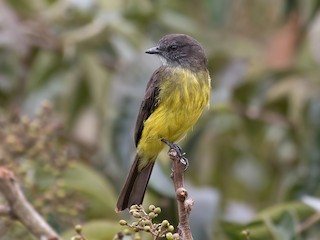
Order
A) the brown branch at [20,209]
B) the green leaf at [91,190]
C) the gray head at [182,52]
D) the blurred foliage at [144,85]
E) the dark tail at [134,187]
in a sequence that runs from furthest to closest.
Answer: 1. the blurred foliage at [144,85]
2. the green leaf at [91,190]
3. the gray head at [182,52]
4. the dark tail at [134,187]
5. the brown branch at [20,209]

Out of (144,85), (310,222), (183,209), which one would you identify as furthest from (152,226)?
(144,85)

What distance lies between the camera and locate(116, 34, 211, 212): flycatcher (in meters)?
3.56

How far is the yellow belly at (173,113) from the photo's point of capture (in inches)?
140

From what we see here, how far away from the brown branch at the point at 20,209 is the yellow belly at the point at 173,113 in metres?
0.57

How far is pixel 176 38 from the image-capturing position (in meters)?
3.87

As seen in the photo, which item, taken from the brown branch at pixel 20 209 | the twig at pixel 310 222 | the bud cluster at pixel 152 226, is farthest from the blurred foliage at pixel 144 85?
the bud cluster at pixel 152 226

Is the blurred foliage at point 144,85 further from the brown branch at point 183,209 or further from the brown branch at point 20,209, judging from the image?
the brown branch at point 183,209

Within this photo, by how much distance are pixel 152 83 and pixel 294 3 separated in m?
1.91

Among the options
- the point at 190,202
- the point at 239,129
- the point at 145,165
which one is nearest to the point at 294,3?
the point at 239,129

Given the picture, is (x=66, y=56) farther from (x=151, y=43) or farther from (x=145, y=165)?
(x=145, y=165)

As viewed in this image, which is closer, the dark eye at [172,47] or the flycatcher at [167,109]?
the flycatcher at [167,109]

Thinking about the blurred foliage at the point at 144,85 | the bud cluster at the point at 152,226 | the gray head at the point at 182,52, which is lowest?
the bud cluster at the point at 152,226

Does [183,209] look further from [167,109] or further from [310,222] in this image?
[310,222]

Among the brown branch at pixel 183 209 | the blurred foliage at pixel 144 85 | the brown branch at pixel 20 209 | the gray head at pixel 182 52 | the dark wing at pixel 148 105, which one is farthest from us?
the blurred foliage at pixel 144 85
